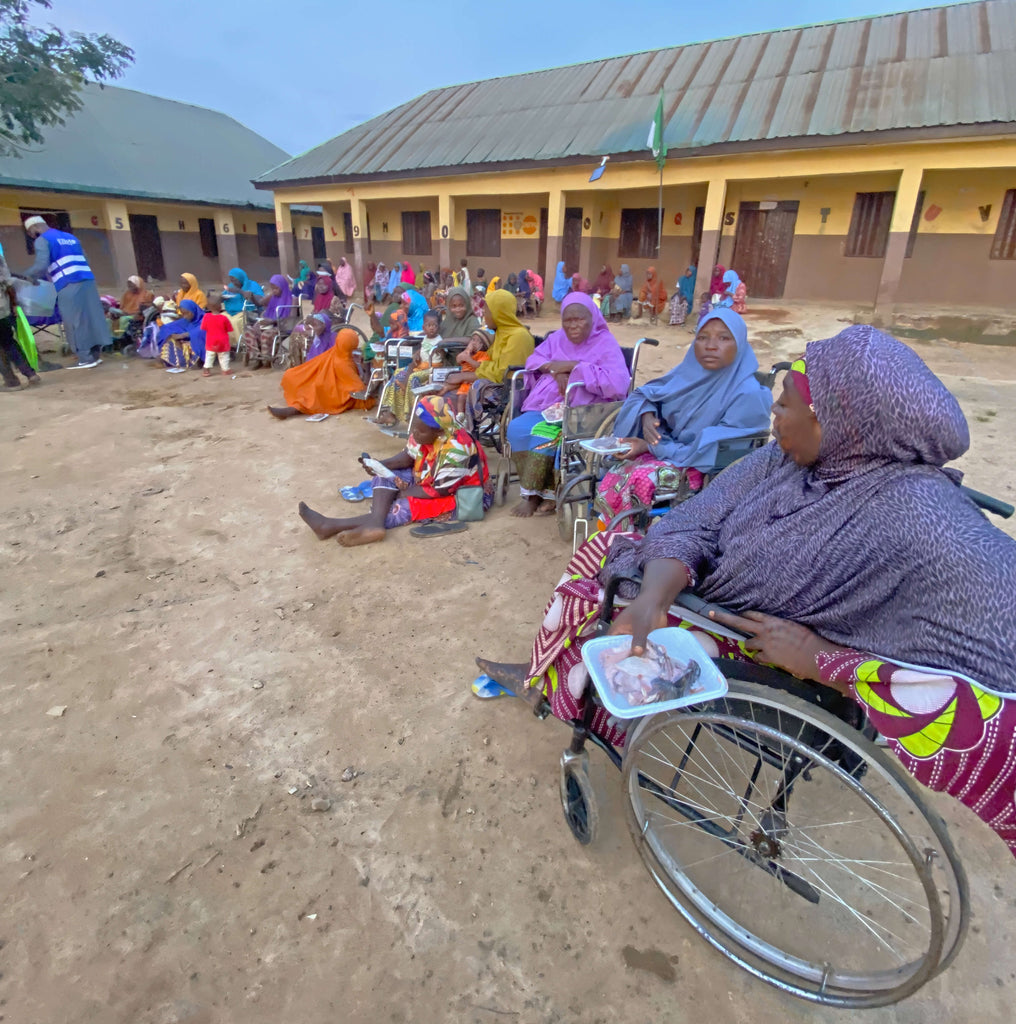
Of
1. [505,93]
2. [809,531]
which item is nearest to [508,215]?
[505,93]

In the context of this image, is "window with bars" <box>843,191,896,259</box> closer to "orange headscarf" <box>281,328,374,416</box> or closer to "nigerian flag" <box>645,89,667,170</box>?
"nigerian flag" <box>645,89,667,170</box>

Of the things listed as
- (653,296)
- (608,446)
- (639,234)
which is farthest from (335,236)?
(608,446)

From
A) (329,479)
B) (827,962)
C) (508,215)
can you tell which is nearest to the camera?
(827,962)

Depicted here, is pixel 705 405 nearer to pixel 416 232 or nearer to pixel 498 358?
pixel 498 358

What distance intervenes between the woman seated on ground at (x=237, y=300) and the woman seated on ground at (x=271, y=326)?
0.28m

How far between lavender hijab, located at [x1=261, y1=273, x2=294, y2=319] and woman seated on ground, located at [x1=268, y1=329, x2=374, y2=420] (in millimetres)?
2959

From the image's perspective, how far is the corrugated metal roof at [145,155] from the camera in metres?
15.8

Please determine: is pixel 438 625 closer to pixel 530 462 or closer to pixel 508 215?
pixel 530 462

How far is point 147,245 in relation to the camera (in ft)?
59.3

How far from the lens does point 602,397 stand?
400cm

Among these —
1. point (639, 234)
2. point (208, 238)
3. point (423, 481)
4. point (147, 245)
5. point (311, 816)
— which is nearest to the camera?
→ point (311, 816)

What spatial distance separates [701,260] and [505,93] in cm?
789

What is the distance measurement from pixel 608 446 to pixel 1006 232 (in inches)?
446

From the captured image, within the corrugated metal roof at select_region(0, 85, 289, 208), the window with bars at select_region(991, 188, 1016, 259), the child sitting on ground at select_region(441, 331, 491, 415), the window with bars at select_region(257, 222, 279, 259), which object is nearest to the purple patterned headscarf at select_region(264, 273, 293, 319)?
the child sitting on ground at select_region(441, 331, 491, 415)
